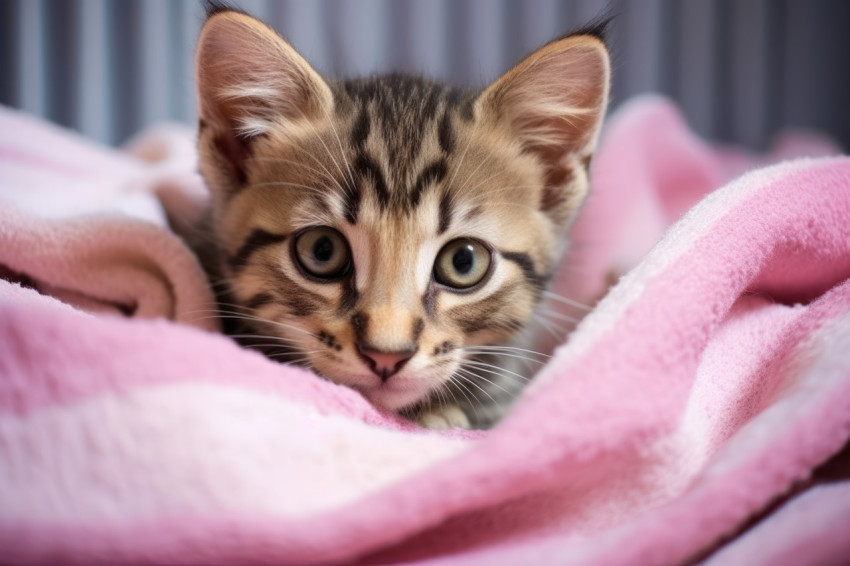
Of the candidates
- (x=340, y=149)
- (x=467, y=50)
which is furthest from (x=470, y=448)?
(x=467, y=50)

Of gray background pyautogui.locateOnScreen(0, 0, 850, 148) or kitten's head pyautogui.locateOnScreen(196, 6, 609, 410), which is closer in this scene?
kitten's head pyautogui.locateOnScreen(196, 6, 609, 410)

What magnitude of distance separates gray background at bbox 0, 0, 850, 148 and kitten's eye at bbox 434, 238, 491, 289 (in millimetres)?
1273

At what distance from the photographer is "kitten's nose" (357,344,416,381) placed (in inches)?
30.6

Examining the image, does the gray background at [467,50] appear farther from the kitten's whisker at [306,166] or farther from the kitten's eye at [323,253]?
the kitten's eye at [323,253]

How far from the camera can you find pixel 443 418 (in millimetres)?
909

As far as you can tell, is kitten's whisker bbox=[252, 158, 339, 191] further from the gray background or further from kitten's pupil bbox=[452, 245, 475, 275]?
the gray background

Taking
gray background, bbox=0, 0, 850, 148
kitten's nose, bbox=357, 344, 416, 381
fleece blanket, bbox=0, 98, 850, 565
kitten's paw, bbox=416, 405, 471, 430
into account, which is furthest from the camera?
gray background, bbox=0, 0, 850, 148

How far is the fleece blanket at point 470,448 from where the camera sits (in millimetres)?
503

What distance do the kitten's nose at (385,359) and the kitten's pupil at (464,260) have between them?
0.61ft

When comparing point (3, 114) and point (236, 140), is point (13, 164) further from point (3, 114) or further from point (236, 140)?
point (236, 140)

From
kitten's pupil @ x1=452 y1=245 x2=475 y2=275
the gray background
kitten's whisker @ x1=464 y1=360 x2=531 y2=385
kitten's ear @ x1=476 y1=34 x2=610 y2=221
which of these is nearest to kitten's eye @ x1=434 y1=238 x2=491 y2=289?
kitten's pupil @ x1=452 y1=245 x2=475 y2=275

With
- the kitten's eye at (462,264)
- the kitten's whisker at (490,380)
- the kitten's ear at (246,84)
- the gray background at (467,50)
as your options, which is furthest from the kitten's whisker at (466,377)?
the gray background at (467,50)

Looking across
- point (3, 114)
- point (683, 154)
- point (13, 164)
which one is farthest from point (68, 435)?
point (683, 154)

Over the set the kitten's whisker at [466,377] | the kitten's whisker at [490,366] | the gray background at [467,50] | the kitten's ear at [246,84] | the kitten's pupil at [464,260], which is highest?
the gray background at [467,50]
